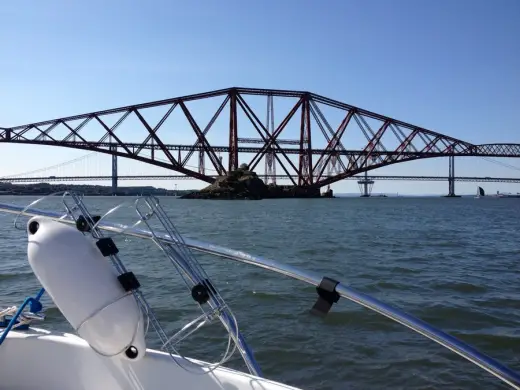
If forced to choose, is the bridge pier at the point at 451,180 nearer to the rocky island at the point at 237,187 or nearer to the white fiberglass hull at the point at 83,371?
the rocky island at the point at 237,187

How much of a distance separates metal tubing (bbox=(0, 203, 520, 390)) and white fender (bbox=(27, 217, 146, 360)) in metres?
0.37

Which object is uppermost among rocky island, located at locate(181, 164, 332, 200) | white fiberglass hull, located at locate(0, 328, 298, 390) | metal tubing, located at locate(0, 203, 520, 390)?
rocky island, located at locate(181, 164, 332, 200)

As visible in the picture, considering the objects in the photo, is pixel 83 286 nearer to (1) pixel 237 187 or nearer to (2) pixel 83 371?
(2) pixel 83 371

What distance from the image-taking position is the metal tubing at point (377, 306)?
1545 millimetres

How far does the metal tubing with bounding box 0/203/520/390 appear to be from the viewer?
5.07ft

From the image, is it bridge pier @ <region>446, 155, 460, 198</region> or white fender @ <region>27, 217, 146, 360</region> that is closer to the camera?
white fender @ <region>27, 217, 146, 360</region>

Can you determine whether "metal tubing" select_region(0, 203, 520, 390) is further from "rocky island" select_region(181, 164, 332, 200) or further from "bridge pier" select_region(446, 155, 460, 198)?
"bridge pier" select_region(446, 155, 460, 198)

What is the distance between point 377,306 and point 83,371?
1.38 meters

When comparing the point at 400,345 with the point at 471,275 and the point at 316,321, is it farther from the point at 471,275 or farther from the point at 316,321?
the point at 471,275

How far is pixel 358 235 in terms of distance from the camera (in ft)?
47.1

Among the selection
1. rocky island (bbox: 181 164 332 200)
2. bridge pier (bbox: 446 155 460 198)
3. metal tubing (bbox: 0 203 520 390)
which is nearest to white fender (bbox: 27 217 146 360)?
metal tubing (bbox: 0 203 520 390)

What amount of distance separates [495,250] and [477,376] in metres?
8.89

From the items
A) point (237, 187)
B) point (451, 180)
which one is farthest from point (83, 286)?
point (451, 180)

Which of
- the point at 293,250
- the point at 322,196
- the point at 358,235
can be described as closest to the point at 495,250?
the point at 358,235
